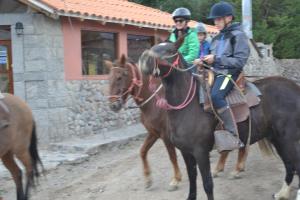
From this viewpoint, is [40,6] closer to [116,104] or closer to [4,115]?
[4,115]

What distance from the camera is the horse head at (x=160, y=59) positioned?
4672mm

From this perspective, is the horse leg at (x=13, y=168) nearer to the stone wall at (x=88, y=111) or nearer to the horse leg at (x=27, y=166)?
the horse leg at (x=27, y=166)

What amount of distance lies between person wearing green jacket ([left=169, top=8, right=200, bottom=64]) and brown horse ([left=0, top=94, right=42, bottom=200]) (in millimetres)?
2325

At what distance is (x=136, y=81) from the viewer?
5898mm

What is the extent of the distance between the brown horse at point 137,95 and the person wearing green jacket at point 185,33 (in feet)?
2.02

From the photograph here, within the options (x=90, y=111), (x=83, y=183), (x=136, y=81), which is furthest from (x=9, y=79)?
(x=136, y=81)

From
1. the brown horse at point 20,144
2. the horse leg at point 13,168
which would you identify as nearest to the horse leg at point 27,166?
the brown horse at point 20,144

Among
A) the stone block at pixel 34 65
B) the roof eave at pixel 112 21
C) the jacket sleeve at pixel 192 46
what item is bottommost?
the stone block at pixel 34 65

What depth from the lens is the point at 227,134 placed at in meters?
4.77

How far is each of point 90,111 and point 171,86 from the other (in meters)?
6.15

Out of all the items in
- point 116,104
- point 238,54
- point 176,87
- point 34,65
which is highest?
point 238,54

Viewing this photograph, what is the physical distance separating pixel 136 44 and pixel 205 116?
8.21 m

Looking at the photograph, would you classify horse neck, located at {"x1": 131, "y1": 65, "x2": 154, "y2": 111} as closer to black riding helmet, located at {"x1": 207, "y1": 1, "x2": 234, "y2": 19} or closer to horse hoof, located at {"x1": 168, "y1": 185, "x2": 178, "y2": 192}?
horse hoof, located at {"x1": 168, "y1": 185, "x2": 178, "y2": 192}

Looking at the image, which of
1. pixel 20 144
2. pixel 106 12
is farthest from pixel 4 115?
pixel 106 12
